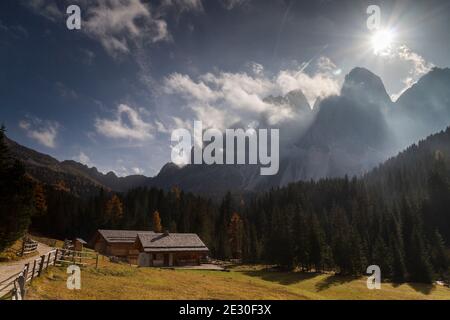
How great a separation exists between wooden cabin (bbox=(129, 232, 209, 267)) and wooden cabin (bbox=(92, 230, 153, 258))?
14.1 ft

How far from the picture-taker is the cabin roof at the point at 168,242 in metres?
63.3

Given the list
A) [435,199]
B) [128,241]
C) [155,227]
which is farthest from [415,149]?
[128,241]

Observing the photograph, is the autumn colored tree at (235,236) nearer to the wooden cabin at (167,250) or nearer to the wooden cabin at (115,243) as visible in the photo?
the wooden cabin at (167,250)

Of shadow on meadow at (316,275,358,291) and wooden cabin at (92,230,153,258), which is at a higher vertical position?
wooden cabin at (92,230,153,258)

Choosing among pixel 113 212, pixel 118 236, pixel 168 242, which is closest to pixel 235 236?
pixel 168 242

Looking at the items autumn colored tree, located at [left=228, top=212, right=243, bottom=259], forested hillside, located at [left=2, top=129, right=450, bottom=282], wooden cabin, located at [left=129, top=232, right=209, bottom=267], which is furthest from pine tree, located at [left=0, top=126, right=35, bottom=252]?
autumn colored tree, located at [left=228, top=212, right=243, bottom=259]

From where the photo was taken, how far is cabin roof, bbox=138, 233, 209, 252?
208 ft

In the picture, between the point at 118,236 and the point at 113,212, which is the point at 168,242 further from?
the point at 113,212

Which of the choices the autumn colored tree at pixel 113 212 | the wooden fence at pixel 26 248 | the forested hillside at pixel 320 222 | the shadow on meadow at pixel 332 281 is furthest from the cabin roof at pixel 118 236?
the shadow on meadow at pixel 332 281

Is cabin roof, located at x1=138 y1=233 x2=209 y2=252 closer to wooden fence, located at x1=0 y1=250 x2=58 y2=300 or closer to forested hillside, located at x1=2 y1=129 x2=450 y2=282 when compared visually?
forested hillside, located at x1=2 y1=129 x2=450 y2=282

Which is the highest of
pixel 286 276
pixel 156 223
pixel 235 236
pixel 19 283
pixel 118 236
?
pixel 156 223

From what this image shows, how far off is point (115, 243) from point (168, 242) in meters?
16.2

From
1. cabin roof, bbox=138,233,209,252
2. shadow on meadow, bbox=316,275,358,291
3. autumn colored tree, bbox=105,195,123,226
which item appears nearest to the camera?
shadow on meadow, bbox=316,275,358,291

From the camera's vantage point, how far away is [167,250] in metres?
63.7
